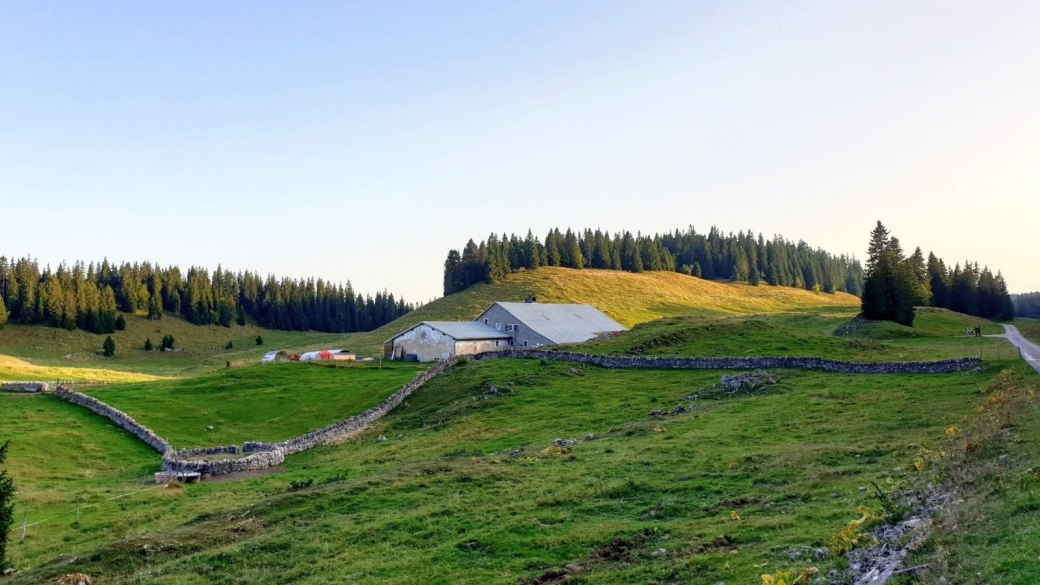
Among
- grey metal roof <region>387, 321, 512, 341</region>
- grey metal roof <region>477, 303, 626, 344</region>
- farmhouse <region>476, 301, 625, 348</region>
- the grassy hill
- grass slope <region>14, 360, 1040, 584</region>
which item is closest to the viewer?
grass slope <region>14, 360, 1040, 584</region>

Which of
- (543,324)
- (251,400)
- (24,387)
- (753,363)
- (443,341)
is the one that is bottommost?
(251,400)

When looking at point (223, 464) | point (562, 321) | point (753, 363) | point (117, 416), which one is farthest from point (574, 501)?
point (562, 321)

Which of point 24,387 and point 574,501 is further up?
point 24,387

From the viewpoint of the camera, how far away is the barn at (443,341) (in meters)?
79.6

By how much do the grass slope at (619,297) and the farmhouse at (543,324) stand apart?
3035 cm

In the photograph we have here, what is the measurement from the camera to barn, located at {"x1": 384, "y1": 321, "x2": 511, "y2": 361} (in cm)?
7962

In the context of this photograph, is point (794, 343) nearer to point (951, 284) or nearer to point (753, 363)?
point (753, 363)

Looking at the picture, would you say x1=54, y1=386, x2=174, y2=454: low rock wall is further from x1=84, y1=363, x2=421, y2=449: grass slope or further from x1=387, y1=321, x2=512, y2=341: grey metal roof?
x1=387, y1=321, x2=512, y2=341: grey metal roof

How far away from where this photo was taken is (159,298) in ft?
516

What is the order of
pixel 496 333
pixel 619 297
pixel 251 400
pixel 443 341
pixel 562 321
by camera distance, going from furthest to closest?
1. pixel 619 297
2. pixel 562 321
3. pixel 496 333
4. pixel 443 341
5. pixel 251 400

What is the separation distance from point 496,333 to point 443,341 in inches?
339

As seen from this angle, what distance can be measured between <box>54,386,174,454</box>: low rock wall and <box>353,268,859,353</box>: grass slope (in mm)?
61979

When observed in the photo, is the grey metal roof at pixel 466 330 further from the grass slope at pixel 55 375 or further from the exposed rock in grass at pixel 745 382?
the exposed rock in grass at pixel 745 382

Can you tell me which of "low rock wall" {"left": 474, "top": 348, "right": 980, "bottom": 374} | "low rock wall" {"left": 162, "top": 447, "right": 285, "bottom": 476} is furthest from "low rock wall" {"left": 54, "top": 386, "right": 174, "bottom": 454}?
"low rock wall" {"left": 474, "top": 348, "right": 980, "bottom": 374}
